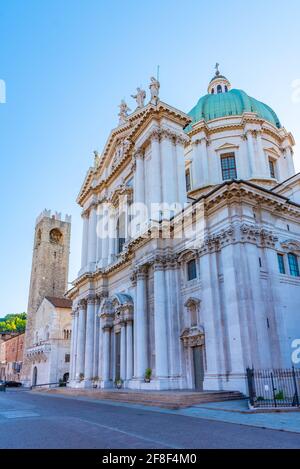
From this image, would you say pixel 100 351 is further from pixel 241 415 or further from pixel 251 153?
pixel 241 415

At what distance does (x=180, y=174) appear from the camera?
93.6 feet

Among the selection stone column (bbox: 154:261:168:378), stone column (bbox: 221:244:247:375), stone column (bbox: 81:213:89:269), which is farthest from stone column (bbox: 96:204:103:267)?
stone column (bbox: 221:244:247:375)

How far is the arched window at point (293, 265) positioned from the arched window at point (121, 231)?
1618 cm

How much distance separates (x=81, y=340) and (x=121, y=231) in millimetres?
11155

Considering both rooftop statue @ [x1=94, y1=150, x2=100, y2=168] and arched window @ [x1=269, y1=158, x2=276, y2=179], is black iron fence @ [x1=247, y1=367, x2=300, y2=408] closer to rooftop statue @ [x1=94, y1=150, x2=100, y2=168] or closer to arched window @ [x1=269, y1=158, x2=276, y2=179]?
arched window @ [x1=269, y1=158, x2=276, y2=179]

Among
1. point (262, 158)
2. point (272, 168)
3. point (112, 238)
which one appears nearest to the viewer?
point (262, 158)

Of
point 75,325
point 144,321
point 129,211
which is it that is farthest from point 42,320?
point 144,321

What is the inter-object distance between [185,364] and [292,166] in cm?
2257

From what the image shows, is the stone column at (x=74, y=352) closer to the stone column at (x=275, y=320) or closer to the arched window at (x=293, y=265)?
the stone column at (x=275, y=320)

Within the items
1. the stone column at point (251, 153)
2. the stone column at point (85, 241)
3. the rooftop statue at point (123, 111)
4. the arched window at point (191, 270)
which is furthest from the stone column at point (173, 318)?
the rooftop statue at point (123, 111)

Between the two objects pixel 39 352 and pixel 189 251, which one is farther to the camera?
pixel 39 352

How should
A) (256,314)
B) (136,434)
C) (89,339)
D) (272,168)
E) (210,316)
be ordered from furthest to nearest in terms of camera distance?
(272,168), (89,339), (210,316), (256,314), (136,434)

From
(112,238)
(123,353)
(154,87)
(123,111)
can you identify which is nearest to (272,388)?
(123,353)
